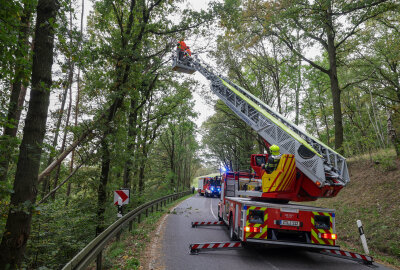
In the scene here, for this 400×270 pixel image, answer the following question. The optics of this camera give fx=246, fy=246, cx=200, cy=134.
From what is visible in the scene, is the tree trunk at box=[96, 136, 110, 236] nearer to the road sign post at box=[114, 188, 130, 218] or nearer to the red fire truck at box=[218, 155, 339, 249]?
the road sign post at box=[114, 188, 130, 218]

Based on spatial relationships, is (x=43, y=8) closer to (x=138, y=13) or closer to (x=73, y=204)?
(x=138, y=13)

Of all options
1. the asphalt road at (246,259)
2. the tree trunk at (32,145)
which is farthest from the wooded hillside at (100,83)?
the asphalt road at (246,259)

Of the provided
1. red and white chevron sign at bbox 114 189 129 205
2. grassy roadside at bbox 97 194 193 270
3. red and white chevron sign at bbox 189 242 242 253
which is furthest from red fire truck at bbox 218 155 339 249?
red and white chevron sign at bbox 114 189 129 205

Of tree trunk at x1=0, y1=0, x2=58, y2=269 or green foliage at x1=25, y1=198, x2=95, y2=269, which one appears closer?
tree trunk at x1=0, y1=0, x2=58, y2=269

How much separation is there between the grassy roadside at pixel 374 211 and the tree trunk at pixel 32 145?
8.35 meters

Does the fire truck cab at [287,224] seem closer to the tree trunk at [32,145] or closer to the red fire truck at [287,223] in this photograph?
the red fire truck at [287,223]

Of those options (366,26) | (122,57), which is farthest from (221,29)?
(366,26)

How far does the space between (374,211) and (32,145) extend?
434 inches

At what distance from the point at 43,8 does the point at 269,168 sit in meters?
6.31

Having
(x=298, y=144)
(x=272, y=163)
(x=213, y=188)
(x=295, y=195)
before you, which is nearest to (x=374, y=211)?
(x=295, y=195)

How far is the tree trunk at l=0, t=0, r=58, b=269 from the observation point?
396 cm

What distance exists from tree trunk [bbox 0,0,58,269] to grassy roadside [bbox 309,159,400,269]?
835 cm

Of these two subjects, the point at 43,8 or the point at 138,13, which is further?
the point at 138,13

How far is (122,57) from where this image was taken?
886cm
